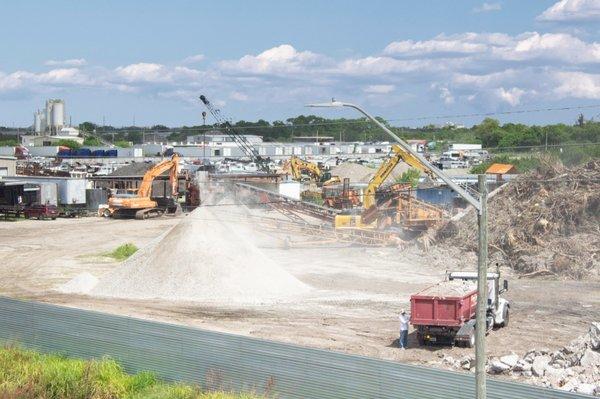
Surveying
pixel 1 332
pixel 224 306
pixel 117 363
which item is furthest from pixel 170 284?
pixel 117 363

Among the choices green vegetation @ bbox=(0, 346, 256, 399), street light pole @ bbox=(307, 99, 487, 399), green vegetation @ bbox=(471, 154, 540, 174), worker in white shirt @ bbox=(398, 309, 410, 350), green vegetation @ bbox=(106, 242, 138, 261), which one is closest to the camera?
street light pole @ bbox=(307, 99, 487, 399)

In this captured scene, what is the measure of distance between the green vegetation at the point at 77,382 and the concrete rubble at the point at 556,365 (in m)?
7.79

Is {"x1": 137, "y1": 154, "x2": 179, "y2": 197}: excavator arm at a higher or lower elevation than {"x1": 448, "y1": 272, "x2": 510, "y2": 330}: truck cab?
higher

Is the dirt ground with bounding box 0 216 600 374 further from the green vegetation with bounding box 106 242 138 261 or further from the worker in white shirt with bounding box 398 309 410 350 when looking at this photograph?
the green vegetation with bounding box 106 242 138 261

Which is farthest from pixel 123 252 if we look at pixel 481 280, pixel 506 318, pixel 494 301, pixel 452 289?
pixel 481 280

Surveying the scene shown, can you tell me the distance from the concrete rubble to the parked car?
50404 mm

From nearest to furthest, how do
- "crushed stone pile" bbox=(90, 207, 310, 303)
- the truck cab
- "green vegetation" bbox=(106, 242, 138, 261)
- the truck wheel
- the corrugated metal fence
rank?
the corrugated metal fence → the truck cab → the truck wheel → "crushed stone pile" bbox=(90, 207, 310, 303) → "green vegetation" bbox=(106, 242, 138, 261)

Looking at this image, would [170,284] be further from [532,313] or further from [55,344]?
[532,313]

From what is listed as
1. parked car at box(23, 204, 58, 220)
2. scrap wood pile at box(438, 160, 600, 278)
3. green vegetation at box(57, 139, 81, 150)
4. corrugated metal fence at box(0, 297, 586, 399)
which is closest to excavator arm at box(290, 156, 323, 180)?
parked car at box(23, 204, 58, 220)

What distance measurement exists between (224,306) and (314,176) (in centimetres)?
5278

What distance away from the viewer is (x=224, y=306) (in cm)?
3447

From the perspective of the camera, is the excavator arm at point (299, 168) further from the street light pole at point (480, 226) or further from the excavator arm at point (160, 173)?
the street light pole at point (480, 226)

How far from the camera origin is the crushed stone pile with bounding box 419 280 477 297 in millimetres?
26469

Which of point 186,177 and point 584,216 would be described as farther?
point 186,177
